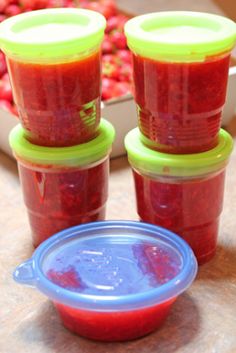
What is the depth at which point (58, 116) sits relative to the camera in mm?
826

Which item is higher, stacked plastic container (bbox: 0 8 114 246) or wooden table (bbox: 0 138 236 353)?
stacked plastic container (bbox: 0 8 114 246)

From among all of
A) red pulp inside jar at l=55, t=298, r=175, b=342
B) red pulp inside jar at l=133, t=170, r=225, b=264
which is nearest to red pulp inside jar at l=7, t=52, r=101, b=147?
red pulp inside jar at l=133, t=170, r=225, b=264

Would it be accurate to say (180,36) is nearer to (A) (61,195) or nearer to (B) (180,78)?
(B) (180,78)

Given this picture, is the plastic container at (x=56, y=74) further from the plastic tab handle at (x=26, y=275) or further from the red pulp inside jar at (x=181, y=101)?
the plastic tab handle at (x=26, y=275)

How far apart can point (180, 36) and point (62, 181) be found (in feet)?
0.79

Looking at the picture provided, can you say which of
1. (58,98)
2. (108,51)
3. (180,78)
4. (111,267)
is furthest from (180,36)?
(108,51)

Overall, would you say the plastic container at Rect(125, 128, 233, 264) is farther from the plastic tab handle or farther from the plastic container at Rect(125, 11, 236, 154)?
the plastic tab handle

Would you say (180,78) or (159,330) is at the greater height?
(180,78)

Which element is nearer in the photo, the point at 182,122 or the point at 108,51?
the point at 182,122

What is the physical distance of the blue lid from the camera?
0.69 meters

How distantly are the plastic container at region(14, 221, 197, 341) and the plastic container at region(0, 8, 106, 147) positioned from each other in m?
0.13

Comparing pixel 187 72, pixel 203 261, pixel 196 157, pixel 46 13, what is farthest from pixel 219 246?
pixel 46 13

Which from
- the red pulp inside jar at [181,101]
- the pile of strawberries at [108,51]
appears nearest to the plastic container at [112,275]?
the red pulp inside jar at [181,101]

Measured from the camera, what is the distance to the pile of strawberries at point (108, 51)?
1.20 meters
